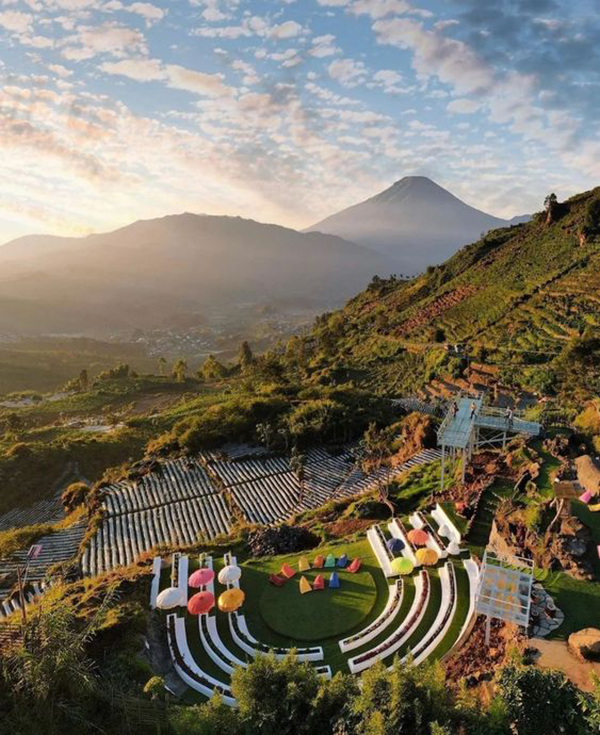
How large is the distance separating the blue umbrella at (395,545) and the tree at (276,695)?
986cm

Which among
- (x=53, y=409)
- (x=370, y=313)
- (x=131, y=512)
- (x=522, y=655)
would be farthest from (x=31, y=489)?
(x=370, y=313)

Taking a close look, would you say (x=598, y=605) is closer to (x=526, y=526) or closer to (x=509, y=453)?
(x=526, y=526)

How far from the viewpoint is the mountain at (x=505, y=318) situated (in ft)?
155

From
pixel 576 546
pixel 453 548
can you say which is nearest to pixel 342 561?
pixel 453 548

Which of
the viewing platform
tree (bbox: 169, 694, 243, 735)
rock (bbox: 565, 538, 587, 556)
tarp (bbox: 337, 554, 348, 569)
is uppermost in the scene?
the viewing platform

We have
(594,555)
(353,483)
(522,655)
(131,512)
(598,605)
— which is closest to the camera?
(522,655)

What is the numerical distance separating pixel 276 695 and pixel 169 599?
29.3 feet

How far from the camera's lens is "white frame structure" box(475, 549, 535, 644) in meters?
13.8

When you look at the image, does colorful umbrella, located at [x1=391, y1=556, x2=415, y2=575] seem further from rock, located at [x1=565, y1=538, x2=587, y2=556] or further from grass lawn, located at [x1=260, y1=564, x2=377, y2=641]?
rock, located at [x1=565, y1=538, x2=587, y2=556]

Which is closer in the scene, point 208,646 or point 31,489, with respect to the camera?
point 208,646

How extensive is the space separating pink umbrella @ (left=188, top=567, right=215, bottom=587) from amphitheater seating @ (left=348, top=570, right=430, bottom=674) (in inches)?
272

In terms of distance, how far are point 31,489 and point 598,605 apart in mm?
43880

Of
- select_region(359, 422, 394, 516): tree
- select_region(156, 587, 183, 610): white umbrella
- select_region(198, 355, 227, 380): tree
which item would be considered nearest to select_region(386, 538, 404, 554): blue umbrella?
select_region(156, 587, 183, 610): white umbrella

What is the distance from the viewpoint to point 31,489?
4112 centimetres
